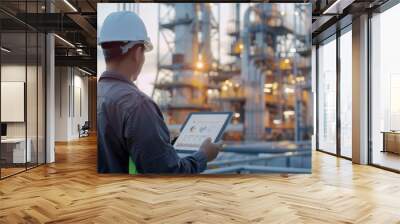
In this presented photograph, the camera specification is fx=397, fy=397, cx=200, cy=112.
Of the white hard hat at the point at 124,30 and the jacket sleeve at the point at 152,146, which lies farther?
the white hard hat at the point at 124,30

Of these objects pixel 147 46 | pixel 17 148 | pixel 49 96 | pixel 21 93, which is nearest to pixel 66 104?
pixel 49 96

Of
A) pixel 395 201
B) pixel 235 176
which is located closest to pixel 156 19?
pixel 235 176

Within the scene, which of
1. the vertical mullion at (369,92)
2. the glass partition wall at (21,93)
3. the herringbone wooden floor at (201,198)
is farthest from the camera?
the vertical mullion at (369,92)

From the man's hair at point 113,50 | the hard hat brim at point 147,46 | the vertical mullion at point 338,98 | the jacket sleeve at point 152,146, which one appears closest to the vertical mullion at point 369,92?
the vertical mullion at point 338,98

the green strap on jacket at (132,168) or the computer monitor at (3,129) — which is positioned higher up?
the computer monitor at (3,129)

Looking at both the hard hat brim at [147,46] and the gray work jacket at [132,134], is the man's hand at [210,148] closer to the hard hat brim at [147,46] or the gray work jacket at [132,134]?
the gray work jacket at [132,134]

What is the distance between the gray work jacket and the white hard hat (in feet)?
1.85

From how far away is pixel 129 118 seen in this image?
19.4 ft

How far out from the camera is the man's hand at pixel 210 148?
6234 millimetres

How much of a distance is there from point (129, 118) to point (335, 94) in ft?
19.5

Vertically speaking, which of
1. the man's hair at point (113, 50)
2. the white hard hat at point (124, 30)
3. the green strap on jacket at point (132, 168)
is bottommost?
the green strap on jacket at point (132, 168)

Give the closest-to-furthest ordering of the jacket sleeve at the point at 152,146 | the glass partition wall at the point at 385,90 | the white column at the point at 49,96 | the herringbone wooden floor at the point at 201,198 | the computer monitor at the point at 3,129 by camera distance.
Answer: the herringbone wooden floor at the point at 201,198 < the jacket sleeve at the point at 152,146 < the computer monitor at the point at 3,129 < the glass partition wall at the point at 385,90 < the white column at the point at 49,96

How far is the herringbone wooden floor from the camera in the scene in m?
3.95

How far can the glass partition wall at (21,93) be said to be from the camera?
648 centimetres
